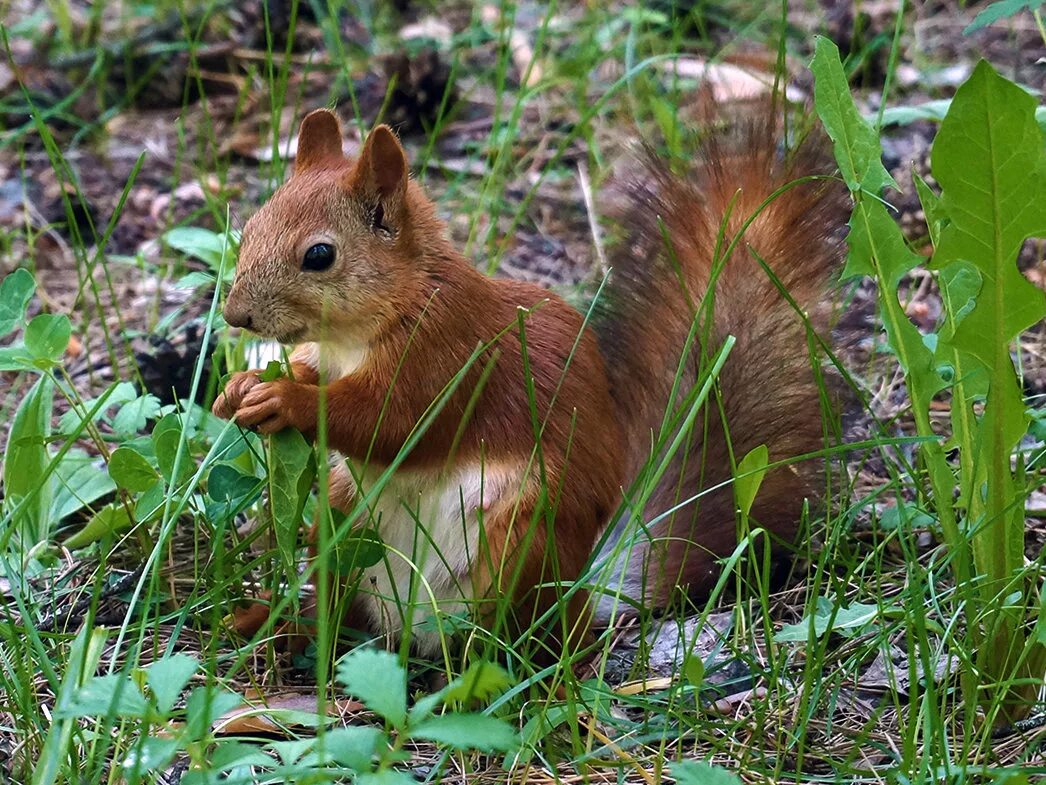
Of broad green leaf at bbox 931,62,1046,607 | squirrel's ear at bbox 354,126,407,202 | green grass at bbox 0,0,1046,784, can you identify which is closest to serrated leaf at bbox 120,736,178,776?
green grass at bbox 0,0,1046,784

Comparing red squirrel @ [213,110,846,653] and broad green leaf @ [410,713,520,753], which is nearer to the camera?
broad green leaf @ [410,713,520,753]

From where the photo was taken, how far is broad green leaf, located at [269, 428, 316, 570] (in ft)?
6.50

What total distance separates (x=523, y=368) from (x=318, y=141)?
55 centimetres

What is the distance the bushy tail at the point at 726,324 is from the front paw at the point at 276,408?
1.88 ft

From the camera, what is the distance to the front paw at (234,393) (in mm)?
2021

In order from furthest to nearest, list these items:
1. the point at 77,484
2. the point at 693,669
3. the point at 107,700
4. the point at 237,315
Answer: the point at 77,484
the point at 237,315
the point at 693,669
the point at 107,700

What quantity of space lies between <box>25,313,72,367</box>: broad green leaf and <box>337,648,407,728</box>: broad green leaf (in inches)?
38.7

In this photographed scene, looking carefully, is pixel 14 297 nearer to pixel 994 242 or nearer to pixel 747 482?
pixel 747 482

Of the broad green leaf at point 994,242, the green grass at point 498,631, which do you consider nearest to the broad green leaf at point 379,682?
the green grass at point 498,631

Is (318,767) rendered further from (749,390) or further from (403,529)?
(749,390)

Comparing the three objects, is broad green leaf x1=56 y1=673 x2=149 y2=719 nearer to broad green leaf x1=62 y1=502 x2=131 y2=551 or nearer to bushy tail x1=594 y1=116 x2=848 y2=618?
broad green leaf x1=62 y1=502 x2=131 y2=551

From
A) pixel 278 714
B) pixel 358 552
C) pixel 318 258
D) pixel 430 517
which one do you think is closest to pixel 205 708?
pixel 278 714

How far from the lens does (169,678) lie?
140 centimetres

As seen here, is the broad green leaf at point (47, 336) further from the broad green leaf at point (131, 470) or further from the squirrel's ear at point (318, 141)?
the squirrel's ear at point (318, 141)
